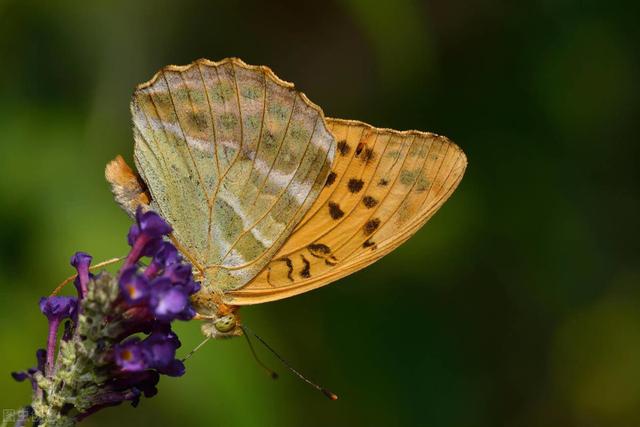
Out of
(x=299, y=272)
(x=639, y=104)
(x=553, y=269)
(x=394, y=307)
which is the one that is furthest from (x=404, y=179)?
(x=639, y=104)

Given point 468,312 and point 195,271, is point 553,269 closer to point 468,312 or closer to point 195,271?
point 468,312

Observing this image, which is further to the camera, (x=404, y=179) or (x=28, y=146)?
(x=28, y=146)

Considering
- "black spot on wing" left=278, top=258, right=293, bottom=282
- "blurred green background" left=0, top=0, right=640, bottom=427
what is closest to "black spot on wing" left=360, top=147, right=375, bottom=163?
"black spot on wing" left=278, top=258, right=293, bottom=282

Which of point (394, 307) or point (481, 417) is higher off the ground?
point (394, 307)

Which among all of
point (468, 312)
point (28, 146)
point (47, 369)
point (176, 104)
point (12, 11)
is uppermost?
point (12, 11)

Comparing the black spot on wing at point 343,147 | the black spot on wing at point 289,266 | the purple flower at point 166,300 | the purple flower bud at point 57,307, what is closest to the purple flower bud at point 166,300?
the purple flower at point 166,300

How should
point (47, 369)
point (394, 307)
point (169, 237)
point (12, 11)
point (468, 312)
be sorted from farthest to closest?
point (468, 312), point (394, 307), point (12, 11), point (169, 237), point (47, 369)


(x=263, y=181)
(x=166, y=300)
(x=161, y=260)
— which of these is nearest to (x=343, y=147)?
(x=263, y=181)

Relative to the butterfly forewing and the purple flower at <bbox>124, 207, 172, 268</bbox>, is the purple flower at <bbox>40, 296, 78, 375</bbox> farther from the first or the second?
the butterfly forewing
